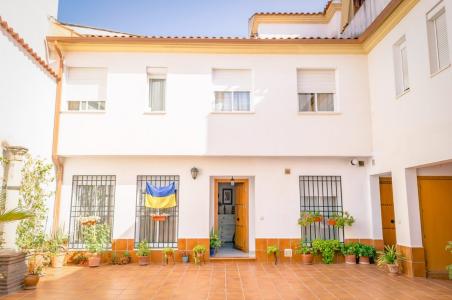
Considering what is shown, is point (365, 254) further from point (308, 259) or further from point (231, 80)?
point (231, 80)

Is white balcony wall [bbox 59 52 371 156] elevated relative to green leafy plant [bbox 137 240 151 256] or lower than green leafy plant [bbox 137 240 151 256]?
elevated

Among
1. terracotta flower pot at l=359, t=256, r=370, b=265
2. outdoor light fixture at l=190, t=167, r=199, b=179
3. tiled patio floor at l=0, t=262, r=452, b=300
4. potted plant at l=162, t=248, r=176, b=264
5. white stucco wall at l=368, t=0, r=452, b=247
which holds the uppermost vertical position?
white stucco wall at l=368, t=0, r=452, b=247

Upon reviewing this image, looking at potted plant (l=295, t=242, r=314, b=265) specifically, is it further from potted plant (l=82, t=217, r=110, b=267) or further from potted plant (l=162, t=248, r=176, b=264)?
potted plant (l=82, t=217, r=110, b=267)

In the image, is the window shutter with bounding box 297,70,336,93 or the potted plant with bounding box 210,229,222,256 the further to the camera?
the window shutter with bounding box 297,70,336,93

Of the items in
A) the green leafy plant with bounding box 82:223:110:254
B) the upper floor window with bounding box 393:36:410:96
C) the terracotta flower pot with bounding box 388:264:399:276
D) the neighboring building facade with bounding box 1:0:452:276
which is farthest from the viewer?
the neighboring building facade with bounding box 1:0:452:276

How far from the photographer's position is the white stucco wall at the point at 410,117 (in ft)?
24.4

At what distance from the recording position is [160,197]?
35.0 feet

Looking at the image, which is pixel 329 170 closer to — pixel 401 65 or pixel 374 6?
Answer: pixel 401 65

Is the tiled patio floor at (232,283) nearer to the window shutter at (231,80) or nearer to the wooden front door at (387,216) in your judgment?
the wooden front door at (387,216)

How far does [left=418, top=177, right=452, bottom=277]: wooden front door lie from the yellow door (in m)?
5.38

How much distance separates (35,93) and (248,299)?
791 centimetres

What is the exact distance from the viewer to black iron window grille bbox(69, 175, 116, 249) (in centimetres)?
1089

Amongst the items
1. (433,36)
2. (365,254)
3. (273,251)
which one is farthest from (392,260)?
(433,36)

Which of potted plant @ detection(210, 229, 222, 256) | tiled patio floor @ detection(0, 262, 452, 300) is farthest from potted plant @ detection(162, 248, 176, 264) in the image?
potted plant @ detection(210, 229, 222, 256)
